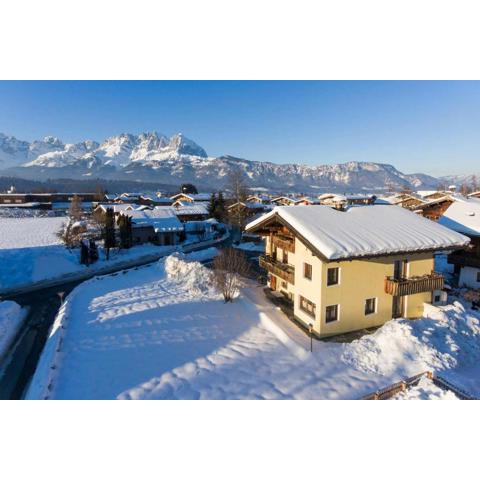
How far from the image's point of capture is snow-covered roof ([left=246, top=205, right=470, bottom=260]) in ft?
49.0

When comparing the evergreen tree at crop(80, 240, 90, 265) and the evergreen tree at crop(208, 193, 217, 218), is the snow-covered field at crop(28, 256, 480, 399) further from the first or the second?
the evergreen tree at crop(208, 193, 217, 218)

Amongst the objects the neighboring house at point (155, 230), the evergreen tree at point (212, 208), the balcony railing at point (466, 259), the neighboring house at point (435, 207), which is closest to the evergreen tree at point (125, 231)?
the neighboring house at point (155, 230)

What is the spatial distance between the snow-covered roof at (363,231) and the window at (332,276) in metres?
1.48

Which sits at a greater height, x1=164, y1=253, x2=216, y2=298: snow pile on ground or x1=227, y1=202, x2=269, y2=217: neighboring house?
x1=227, y1=202, x2=269, y2=217: neighboring house

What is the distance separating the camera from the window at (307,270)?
653 inches

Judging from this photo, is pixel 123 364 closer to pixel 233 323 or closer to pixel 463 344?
pixel 233 323

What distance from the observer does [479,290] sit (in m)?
20.8

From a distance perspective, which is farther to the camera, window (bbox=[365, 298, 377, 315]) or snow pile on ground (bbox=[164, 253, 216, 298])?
snow pile on ground (bbox=[164, 253, 216, 298])

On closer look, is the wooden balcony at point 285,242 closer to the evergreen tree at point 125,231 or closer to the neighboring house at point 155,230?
the evergreen tree at point 125,231

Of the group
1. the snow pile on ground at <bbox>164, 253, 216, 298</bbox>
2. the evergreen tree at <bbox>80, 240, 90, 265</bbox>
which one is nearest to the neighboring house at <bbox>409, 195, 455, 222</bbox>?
the snow pile on ground at <bbox>164, 253, 216, 298</bbox>

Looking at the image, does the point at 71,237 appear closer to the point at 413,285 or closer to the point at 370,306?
the point at 370,306

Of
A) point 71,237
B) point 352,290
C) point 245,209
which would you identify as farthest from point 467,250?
point 245,209

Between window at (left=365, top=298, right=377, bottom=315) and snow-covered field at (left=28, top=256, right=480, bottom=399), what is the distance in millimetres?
1775

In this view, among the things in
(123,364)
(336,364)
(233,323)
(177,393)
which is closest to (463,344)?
(336,364)
